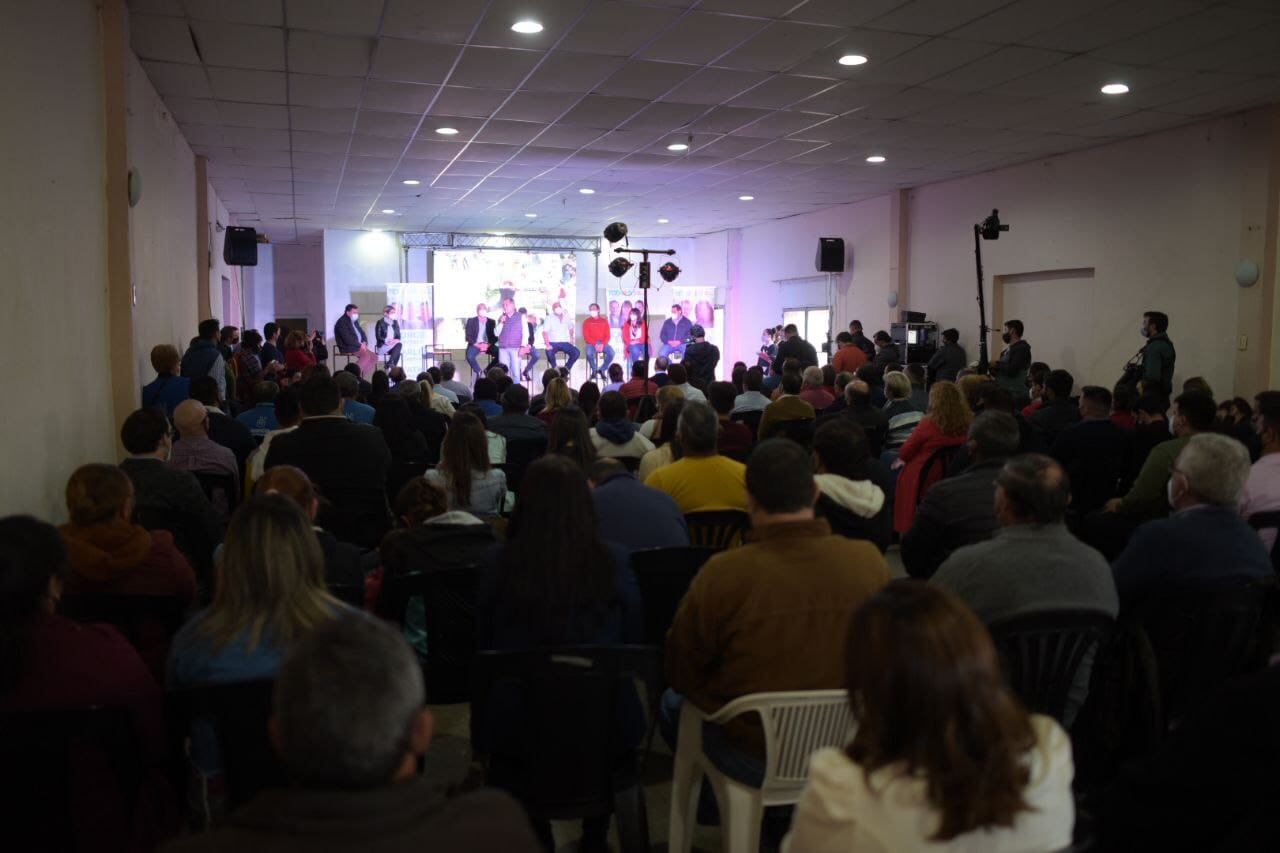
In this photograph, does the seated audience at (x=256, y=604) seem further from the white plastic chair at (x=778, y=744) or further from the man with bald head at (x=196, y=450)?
the man with bald head at (x=196, y=450)

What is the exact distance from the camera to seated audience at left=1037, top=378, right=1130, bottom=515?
5004mm

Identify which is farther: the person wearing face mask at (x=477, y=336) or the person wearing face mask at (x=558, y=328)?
the person wearing face mask at (x=558, y=328)

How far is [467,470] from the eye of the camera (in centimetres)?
405

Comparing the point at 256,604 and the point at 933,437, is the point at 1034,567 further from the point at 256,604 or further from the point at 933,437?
the point at 933,437

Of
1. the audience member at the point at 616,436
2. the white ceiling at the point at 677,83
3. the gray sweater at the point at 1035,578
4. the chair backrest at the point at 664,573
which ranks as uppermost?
the white ceiling at the point at 677,83

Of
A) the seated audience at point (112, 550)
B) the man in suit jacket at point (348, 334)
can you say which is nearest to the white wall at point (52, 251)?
the seated audience at point (112, 550)

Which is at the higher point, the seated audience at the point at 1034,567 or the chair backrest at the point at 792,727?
the seated audience at the point at 1034,567

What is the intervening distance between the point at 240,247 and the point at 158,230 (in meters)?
4.99

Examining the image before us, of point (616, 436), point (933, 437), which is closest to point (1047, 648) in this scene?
point (933, 437)

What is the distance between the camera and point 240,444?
517 centimetres

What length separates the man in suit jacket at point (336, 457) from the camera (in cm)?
411

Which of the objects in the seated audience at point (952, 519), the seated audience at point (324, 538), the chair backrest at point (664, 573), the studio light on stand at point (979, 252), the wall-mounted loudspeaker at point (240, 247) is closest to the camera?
the seated audience at point (324, 538)

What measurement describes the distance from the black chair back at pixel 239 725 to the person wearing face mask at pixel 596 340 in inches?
621

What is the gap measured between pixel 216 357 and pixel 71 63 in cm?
271
